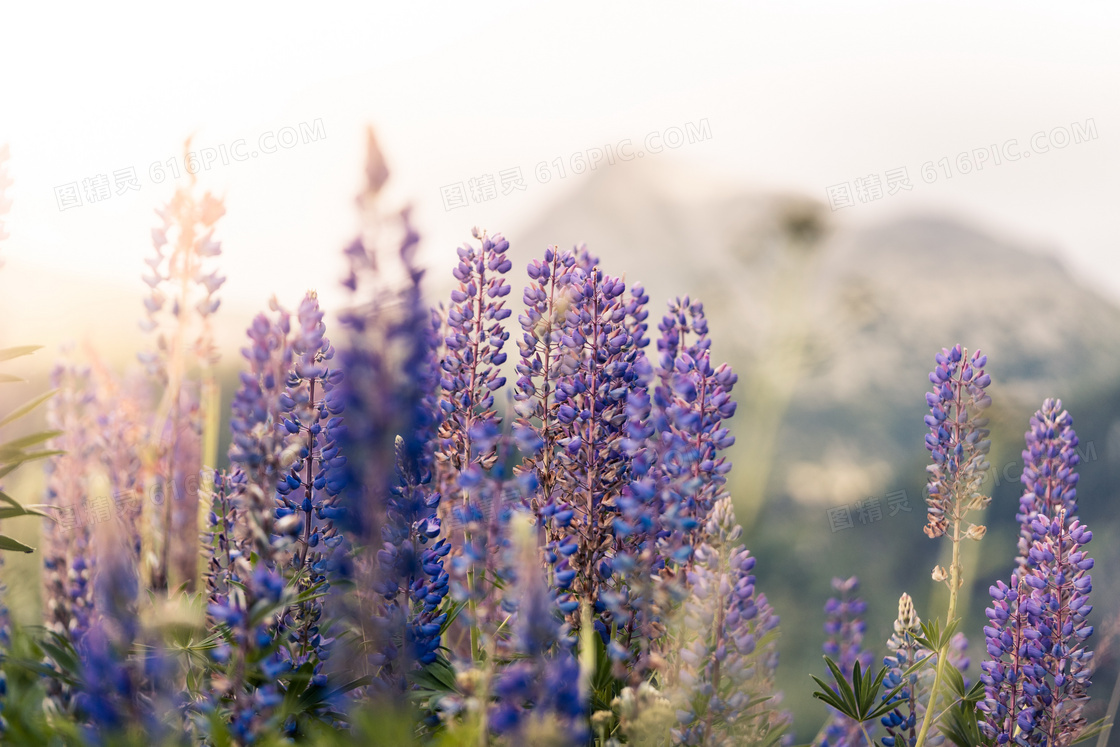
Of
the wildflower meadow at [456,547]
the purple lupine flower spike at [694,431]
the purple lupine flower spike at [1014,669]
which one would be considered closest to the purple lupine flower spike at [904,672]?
the wildflower meadow at [456,547]

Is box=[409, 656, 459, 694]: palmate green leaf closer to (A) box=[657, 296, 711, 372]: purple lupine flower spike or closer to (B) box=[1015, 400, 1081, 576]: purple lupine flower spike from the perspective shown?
(A) box=[657, 296, 711, 372]: purple lupine flower spike

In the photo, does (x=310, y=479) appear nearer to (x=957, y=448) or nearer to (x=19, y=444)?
(x=19, y=444)

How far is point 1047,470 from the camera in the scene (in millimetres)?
3016

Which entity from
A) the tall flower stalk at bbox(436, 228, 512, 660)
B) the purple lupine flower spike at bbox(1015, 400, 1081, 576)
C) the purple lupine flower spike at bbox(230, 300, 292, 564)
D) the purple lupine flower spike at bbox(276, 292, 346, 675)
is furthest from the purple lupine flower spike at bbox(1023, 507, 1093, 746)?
the purple lupine flower spike at bbox(230, 300, 292, 564)

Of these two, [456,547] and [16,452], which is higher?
[16,452]

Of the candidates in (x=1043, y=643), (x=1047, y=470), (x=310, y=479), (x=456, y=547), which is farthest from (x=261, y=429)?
(x=1047, y=470)

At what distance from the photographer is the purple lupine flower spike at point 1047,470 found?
9.70ft

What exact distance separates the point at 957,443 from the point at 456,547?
1692 mm

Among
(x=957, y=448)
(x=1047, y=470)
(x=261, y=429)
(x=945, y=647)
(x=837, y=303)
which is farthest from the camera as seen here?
(x=837, y=303)

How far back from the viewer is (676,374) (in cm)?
260

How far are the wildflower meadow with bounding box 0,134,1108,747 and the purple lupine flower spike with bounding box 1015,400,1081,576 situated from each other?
0.01 meters

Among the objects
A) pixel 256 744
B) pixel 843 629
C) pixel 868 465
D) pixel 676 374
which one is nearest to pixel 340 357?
pixel 256 744

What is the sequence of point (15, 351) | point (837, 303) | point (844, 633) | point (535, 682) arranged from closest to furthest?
point (535, 682)
point (15, 351)
point (844, 633)
point (837, 303)

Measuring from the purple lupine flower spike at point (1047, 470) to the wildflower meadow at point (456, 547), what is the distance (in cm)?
1
